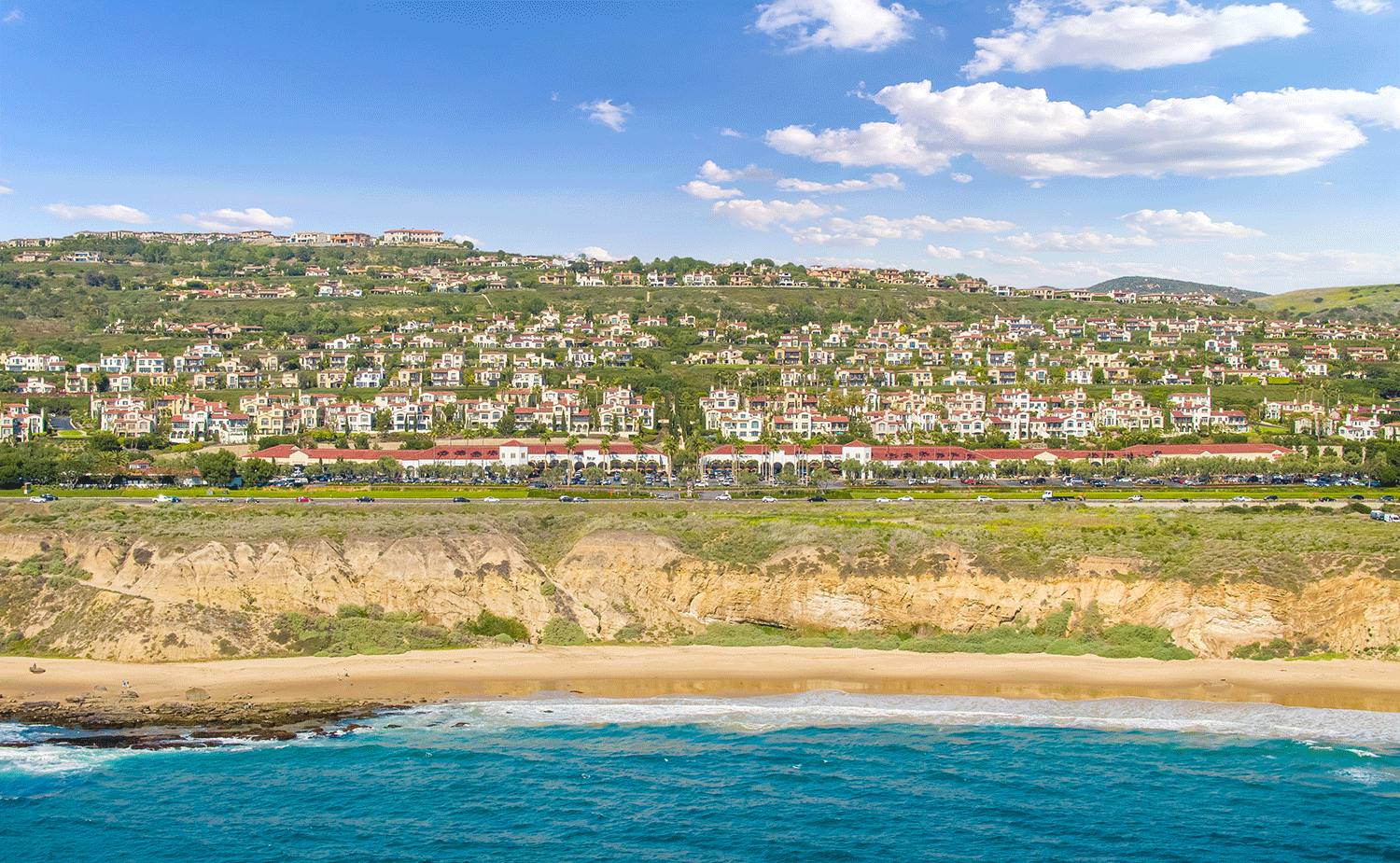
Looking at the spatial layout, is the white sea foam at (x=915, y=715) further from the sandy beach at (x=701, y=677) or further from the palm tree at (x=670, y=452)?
the palm tree at (x=670, y=452)

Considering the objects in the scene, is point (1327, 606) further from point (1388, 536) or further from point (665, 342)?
point (665, 342)

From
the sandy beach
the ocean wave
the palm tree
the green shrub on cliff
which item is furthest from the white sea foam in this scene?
the palm tree

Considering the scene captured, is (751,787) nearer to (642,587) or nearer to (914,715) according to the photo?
(914,715)

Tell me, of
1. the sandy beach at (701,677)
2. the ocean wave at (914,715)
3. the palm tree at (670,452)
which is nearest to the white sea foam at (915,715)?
the ocean wave at (914,715)

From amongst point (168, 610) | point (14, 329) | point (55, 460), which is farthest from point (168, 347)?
point (168, 610)

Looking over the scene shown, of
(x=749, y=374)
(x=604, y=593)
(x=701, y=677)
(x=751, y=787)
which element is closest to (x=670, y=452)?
(x=749, y=374)

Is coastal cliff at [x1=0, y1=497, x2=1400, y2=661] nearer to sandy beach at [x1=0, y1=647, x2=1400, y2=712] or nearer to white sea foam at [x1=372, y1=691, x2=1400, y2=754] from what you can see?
sandy beach at [x1=0, y1=647, x2=1400, y2=712]
